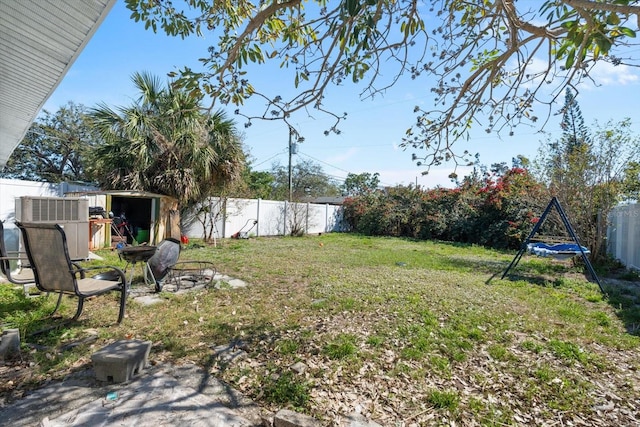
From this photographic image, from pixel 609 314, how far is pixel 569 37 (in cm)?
392

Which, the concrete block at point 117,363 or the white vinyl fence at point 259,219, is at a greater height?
the white vinyl fence at point 259,219

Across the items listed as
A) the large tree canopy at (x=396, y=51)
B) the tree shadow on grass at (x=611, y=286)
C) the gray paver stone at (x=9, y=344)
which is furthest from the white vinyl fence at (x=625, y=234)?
the gray paver stone at (x=9, y=344)

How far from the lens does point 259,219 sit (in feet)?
46.1

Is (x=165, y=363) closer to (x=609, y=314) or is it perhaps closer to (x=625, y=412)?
(x=625, y=412)

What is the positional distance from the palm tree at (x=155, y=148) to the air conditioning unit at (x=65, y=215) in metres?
2.48

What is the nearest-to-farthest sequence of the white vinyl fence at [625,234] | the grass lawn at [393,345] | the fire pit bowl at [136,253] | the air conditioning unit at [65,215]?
the grass lawn at [393,345] < the fire pit bowl at [136,253] < the air conditioning unit at [65,215] < the white vinyl fence at [625,234]

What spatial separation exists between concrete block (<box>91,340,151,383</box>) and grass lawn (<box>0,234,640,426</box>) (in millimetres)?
330

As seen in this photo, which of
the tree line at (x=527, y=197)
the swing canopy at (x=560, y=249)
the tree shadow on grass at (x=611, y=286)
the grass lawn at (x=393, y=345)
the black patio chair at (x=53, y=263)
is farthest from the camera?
the tree line at (x=527, y=197)

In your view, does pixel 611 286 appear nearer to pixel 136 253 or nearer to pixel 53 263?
pixel 136 253

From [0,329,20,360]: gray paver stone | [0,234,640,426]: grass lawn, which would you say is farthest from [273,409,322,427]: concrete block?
[0,329,20,360]: gray paver stone

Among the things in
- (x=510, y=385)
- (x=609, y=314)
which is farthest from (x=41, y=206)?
(x=609, y=314)

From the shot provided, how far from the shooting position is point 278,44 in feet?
13.1

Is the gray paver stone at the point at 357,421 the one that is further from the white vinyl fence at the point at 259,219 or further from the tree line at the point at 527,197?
A: the white vinyl fence at the point at 259,219

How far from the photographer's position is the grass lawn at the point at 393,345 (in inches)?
91.5
